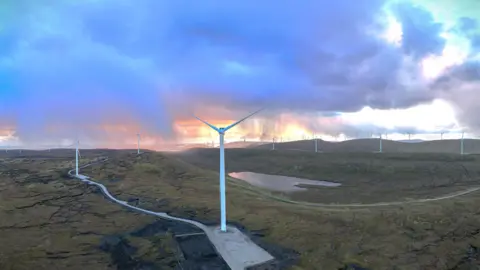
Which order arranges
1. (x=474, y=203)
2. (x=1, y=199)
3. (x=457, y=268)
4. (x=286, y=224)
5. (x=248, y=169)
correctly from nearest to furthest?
(x=457, y=268), (x=286, y=224), (x=474, y=203), (x=1, y=199), (x=248, y=169)

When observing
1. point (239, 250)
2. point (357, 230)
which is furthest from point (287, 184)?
point (239, 250)

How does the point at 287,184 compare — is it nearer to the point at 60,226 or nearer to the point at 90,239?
the point at 60,226

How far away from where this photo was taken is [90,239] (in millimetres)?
46438

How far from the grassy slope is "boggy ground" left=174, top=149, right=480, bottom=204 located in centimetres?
4720

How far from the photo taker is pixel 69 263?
37844 millimetres

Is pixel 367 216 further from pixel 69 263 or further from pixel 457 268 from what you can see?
pixel 69 263

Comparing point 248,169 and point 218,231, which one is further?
point 248,169

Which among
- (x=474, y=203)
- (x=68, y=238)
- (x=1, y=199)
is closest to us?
(x=68, y=238)

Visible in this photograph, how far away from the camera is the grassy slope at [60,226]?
3875 centimetres

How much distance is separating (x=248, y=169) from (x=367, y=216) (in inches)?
5489

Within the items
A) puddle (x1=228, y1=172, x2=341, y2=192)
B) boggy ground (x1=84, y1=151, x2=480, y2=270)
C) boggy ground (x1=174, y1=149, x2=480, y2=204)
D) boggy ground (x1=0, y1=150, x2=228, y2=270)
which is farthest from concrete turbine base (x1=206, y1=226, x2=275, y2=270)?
puddle (x1=228, y1=172, x2=341, y2=192)

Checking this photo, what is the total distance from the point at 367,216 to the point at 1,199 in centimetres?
7009

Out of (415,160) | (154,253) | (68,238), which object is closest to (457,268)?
(154,253)

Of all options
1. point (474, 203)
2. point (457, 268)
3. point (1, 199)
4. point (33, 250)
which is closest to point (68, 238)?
point (33, 250)
